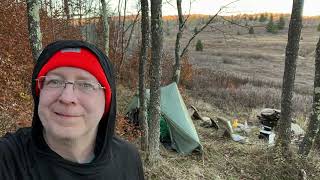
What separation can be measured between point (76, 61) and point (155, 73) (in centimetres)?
606

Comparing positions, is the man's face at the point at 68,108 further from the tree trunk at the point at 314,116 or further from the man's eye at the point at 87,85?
the tree trunk at the point at 314,116

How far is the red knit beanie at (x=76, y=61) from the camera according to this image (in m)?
1.71

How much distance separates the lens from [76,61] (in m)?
1.72

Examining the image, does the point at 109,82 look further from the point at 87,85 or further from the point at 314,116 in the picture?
the point at 314,116

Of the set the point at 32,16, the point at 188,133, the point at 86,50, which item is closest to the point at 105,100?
the point at 86,50

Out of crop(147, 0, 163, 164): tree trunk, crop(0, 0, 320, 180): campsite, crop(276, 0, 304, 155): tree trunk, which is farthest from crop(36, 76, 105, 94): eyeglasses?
crop(276, 0, 304, 155): tree trunk

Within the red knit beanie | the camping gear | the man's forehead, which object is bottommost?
the camping gear

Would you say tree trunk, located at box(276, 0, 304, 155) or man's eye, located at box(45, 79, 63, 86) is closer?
man's eye, located at box(45, 79, 63, 86)

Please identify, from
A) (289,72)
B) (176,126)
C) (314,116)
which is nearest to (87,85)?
(289,72)

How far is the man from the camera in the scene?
168 cm

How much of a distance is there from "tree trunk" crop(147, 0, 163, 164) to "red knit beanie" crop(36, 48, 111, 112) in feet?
18.9

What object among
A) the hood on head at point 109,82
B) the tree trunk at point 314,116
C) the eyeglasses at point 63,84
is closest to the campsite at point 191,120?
the tree trunk at point 314,116

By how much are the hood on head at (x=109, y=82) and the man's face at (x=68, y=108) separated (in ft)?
0.19

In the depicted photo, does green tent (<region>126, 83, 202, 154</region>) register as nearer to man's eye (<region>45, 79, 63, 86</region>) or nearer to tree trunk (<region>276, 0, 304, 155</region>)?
tree trunk (<region>276, 0, 304, 155</region>)
